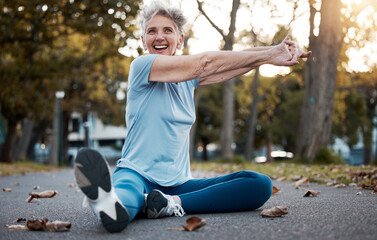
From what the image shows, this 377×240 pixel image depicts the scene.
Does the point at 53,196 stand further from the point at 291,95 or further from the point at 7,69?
the point at 291,95

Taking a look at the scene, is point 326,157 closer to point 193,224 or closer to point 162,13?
point 162,13

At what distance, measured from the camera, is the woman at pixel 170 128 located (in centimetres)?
331

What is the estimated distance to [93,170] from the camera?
269cm

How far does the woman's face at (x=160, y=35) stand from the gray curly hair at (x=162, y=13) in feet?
0.12

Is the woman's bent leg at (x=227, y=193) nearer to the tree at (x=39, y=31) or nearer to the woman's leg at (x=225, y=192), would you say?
the woman's leg at (x=225, y=192)

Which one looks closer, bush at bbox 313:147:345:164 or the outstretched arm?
the outstretched arm

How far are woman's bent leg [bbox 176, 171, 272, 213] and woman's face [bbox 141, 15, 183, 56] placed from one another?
1.15 m

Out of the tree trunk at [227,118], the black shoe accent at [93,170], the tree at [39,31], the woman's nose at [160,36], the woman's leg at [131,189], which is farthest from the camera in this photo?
the tree trunk at [227,118]

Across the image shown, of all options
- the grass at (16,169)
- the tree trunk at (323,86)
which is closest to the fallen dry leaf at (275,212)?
the tree trunk at (323,86)

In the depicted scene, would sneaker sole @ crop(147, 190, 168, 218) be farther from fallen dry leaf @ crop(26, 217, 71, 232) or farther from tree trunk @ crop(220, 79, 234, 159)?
tree trunk @ crop(220, 79, 234, 159)

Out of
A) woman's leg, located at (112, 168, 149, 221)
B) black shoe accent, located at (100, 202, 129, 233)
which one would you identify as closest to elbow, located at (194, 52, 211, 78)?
woman's leg, located at (112, 168, 149, 221)

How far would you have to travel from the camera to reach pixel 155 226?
312 centimetres

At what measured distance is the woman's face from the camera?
387cm

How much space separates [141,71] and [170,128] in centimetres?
49
